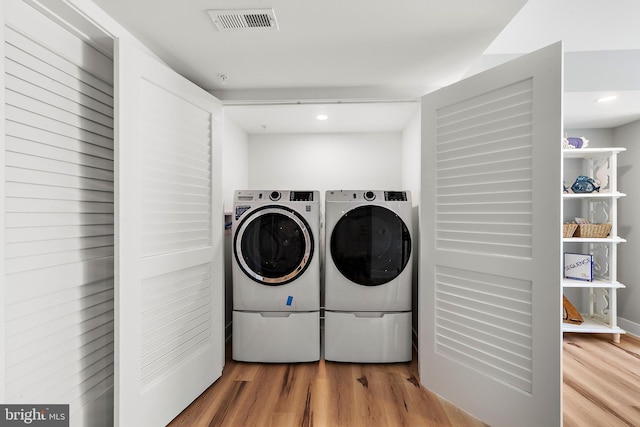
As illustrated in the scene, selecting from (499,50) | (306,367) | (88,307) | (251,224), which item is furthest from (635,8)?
(88,307)

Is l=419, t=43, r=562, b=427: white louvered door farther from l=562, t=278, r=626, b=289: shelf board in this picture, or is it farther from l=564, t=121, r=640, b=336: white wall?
l=564, t=121, r=640, b=336: white wall

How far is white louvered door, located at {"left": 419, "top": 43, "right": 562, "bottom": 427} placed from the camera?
1.43m

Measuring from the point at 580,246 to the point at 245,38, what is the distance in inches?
143

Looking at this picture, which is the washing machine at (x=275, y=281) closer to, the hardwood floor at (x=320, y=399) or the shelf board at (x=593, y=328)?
the hardwood floor at (x=320, y=399)

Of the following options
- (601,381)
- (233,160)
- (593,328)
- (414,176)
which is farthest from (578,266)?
(233,160)

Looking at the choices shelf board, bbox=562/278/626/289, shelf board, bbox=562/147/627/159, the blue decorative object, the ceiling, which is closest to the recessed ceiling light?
the ceiling

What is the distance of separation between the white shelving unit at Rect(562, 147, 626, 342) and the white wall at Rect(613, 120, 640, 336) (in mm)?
130

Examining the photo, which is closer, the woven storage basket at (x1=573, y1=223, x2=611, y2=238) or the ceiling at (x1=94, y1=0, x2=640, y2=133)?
the ceiling at (x1=94, y1=0, x2=640, y2=133)

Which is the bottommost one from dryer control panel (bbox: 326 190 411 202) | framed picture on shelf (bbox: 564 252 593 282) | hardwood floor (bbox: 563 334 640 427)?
hardwood floor (bbox: 563 334 640 427)

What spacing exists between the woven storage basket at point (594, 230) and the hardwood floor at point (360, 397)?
1.01 m

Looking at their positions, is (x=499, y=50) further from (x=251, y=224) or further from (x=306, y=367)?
(x=306, y=367)

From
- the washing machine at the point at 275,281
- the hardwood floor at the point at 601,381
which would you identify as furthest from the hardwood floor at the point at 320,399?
the hardwood floor at the point at 601,381

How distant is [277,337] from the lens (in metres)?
2.30

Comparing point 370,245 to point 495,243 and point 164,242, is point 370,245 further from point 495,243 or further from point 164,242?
point 164,242
